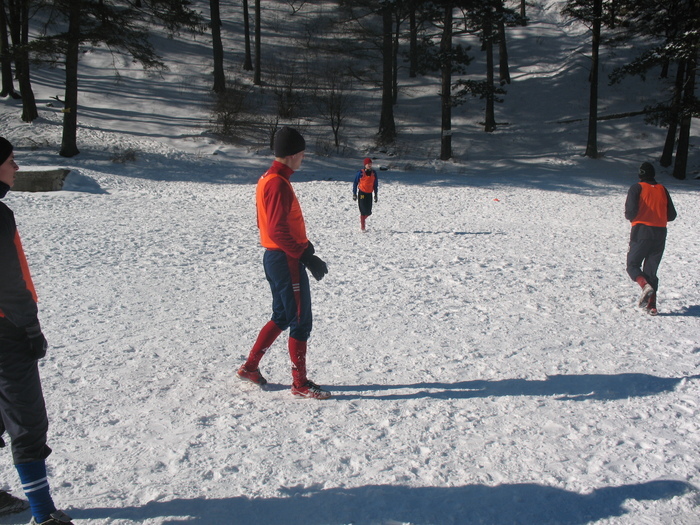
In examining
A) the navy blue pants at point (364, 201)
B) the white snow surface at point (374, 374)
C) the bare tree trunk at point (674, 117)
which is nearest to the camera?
the white snow surface at point (374, 374)

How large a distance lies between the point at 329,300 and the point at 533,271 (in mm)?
3400

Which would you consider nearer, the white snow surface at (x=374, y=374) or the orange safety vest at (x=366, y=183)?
the white snow surface at (x=374, y=374)

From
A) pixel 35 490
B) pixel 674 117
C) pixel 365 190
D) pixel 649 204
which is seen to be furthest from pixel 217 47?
pixel 35 490


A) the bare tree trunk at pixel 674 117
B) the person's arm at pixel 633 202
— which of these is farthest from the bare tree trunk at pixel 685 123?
the person's arm at pixel 633 202

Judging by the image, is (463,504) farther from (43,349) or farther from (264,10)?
(264,10)

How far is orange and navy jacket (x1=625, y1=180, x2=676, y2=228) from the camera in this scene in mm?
6449

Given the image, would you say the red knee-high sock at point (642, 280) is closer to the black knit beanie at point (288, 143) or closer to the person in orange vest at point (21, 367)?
the black knit beanie at point (288, 143)

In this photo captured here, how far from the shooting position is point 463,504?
298cm

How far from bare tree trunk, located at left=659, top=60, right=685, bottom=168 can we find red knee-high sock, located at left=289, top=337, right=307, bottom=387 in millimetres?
22623

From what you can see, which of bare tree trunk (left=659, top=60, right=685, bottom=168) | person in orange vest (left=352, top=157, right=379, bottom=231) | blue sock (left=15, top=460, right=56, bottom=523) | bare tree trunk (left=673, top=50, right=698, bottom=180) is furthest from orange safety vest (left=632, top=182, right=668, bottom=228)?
bare tree trunk (left=659, top=60, right=685, bottom=168)

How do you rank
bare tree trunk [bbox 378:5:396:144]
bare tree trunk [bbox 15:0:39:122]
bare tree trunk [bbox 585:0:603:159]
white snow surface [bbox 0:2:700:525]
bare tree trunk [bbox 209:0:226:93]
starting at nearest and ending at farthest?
white snow surface [bbox 0:2:700:525] → bare tree trunk [bbox 15:0:39:122] → bare tree trunk [bbox 585:0:603:159] → bare tree trunk [bbox 378:5:396:144] → bare tree trunk [bbox 209:0:226:93]

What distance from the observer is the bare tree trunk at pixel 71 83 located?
17.6 meters

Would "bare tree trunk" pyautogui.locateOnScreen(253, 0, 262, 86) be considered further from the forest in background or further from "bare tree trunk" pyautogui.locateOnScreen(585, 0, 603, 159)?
"bare tree trunk" pyautogui.locateOnScreen(585, 0, 603, 159)

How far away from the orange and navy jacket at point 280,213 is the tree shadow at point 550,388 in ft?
4.20
